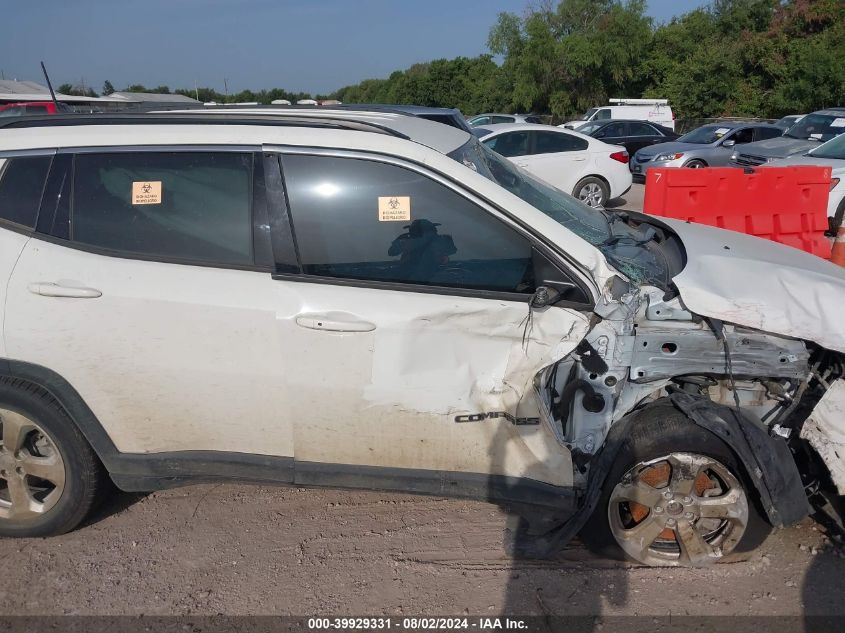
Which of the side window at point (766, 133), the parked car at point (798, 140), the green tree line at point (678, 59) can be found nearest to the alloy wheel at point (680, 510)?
the parked car at point (798, 140)

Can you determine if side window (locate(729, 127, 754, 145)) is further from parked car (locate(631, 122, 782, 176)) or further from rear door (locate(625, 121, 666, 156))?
rear door (locate(625, 121, 666, 156))

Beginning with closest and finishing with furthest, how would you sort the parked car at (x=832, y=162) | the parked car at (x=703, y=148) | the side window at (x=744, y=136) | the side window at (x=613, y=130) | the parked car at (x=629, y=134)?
the parked car at (x=832, y=162) → the parked car at (x=703, y=148) → the side window at (x=744, y=136) → the parked car at (x=629, y=134) → the side window at (x=613, y=130)

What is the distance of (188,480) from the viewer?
3.13 m

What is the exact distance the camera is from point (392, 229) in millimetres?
2885

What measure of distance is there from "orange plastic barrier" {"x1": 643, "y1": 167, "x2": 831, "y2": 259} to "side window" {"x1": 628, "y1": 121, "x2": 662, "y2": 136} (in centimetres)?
1406

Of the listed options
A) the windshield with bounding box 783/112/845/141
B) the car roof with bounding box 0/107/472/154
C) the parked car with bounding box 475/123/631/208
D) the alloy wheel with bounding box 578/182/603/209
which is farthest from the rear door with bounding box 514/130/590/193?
the car roof with bounding box 0/107/472/154

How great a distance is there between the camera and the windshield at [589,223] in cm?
310

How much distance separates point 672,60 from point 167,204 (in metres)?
42.2

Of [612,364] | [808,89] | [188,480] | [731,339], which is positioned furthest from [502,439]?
[808,89]

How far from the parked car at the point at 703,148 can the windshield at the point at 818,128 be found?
1.40m

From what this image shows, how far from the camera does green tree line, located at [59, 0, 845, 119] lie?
31.0 meters

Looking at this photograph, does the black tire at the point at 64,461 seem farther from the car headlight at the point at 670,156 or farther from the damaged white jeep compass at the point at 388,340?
the car headlight at the point at 670,156

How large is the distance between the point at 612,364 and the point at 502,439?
54 cm

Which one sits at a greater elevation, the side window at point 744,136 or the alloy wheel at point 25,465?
the side window at point 744,136
